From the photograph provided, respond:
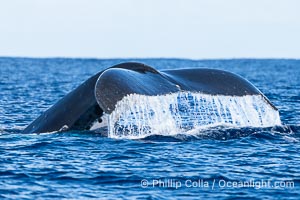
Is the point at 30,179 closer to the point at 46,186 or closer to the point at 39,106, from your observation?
the point at 46,186

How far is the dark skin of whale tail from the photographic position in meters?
10.9

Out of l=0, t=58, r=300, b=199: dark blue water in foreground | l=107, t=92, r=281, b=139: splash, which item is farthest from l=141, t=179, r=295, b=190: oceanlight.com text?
l=107, t=92, r=281, b=139: splash

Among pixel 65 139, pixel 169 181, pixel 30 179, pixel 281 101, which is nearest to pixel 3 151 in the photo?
pixel 65 139

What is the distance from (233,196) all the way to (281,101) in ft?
46.4

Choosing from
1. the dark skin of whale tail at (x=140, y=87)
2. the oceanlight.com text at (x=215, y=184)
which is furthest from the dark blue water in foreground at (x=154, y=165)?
the dark skin of whale tail at (x=140, y=87)

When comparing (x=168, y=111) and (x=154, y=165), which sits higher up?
(x=168, y=111)

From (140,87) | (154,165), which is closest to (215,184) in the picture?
(154,165)

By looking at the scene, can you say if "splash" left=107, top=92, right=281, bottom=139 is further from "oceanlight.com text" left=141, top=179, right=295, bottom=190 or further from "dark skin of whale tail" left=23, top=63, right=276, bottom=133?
"oceanlight.com text" left=141, top=179, right=295, bottom=190

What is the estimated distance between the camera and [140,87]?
10.6m

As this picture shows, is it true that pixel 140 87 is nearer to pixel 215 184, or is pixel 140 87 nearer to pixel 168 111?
pixel 168 111

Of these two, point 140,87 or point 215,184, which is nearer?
point 215,184

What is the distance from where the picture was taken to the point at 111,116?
9.77 meters

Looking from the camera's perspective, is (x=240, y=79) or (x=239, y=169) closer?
(x=239, y=169)

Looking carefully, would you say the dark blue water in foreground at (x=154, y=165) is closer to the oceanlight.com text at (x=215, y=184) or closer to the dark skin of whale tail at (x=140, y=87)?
the oceanlight.com text at (x=215, y=184)
